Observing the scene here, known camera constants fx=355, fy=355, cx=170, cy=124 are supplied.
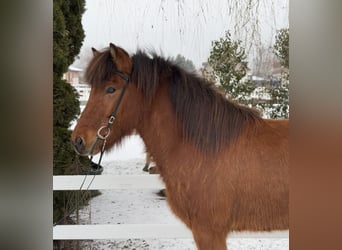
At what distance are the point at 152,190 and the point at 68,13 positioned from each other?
3.61ft

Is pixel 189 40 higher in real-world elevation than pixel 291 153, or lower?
higher

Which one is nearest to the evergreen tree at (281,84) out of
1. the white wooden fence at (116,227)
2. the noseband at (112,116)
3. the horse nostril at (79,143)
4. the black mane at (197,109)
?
the black mane at (197,109)

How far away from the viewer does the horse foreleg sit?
168cm

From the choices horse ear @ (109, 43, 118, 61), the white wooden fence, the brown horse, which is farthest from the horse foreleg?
horse ear @ (109, 43, 118, 61)

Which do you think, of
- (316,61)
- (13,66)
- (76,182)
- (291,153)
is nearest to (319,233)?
(291,153)

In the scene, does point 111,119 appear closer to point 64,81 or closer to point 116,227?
point 64,81

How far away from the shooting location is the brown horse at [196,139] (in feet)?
5.46

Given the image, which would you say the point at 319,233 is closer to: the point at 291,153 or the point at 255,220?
the point at 291,153

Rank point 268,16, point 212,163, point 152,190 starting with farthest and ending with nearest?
point 152,190
point 268,16
point 212,163

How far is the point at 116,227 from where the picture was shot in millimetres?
2049

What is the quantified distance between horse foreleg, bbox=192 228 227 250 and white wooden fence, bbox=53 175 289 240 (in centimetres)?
31

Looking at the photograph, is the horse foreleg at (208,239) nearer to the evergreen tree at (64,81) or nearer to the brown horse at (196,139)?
the brown horse at (196,139)

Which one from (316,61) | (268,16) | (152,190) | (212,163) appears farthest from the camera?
(152,190)

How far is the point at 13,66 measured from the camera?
2.80ft
